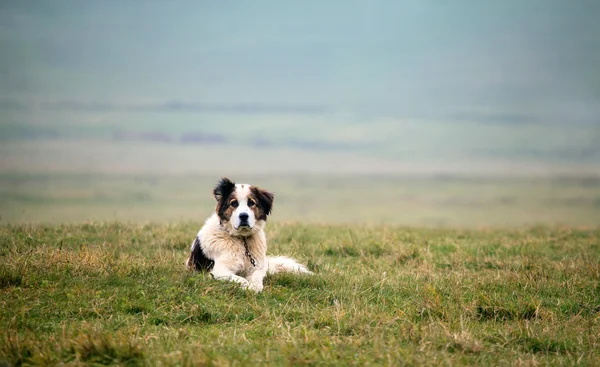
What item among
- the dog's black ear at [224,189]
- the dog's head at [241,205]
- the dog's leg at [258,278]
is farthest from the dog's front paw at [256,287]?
the dog's black ear at [224,189]

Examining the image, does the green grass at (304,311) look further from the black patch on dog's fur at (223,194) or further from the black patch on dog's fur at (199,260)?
the black patch on dog's fur at (223,194)

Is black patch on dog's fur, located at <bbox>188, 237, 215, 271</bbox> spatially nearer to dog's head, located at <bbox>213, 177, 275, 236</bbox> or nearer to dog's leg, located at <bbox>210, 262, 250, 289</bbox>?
dog's leg, located at <bbox>210, 262, 250, 289</bbox>

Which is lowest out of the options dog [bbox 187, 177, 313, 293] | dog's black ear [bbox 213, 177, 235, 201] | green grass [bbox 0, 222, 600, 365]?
green grass [bbox 0, 222, 600, 365]

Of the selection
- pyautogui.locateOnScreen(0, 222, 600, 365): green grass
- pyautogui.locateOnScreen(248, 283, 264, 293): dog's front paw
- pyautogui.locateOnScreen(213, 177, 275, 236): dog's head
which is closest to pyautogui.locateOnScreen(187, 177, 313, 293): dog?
pyautogui.locateOnScreen(213, 177, 275, 236): dog's head

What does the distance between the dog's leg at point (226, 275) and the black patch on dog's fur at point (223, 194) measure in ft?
2.57

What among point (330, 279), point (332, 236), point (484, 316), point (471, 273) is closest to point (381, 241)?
point (332, 236)

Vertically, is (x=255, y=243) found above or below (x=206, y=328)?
above

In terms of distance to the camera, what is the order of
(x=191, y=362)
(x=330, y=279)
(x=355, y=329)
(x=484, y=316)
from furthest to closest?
(x=330, y=279) → (x=484, y=316) → (x=355, y=329) → (x=191, y=362)

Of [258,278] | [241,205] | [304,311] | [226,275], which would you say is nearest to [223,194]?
[241,205]

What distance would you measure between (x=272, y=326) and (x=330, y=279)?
A: 2621 mm

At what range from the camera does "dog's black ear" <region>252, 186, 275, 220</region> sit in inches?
378

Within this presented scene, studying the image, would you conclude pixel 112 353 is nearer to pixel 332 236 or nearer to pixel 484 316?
pixel 484 316

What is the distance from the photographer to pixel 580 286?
32.3 feet

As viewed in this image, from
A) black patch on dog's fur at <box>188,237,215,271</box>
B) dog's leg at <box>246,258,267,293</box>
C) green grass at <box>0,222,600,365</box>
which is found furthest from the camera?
black patch on dog's fur at <box>188,237,215,271</box>
